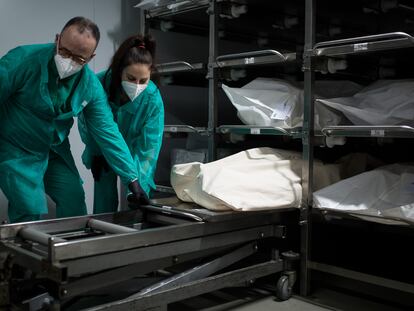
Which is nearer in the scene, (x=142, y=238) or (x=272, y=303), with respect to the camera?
(x=142, y=238)

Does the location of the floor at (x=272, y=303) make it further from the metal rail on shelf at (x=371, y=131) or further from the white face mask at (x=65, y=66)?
the white face mask at (x=65, y=66)

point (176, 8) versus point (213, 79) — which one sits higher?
point (176, 8)

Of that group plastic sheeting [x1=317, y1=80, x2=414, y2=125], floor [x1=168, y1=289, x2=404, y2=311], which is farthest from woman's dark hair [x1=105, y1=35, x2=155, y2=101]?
floor [x1=168, y1=289, x2=404, y2=311]

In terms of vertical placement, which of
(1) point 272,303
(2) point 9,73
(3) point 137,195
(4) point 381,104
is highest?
(2) point 9,73

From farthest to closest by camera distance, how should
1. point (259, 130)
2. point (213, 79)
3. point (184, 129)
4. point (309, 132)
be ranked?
point (184, 129), point (213, 79), point (259, 130), point (309, 132)

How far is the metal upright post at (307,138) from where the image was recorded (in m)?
2.49

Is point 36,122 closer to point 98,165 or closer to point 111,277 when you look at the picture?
point 98,165

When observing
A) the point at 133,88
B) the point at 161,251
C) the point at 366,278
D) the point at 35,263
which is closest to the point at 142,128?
the point at 133,88

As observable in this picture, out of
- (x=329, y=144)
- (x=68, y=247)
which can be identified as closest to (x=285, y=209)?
(x=329, y=144)

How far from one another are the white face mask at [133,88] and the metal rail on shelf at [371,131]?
955mm

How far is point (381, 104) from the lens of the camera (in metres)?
2.46

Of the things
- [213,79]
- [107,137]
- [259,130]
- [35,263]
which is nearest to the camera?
[35,263]

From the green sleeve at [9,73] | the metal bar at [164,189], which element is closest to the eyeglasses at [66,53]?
the green sleeve at [9,73]

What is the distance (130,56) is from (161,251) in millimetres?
1081
